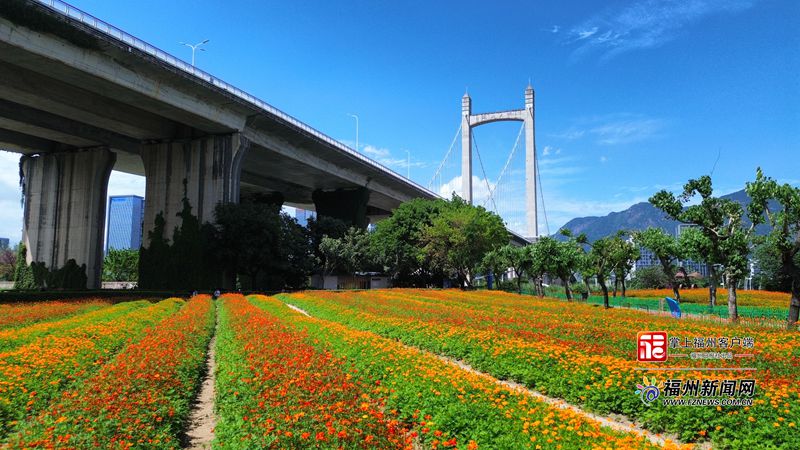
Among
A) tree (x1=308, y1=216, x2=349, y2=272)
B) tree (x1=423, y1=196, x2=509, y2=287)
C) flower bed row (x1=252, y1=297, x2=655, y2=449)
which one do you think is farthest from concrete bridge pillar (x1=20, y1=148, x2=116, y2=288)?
flower bed row (x1=252, y1=297, x2=655, y2=449)

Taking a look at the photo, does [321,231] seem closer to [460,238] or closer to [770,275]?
[460,238]

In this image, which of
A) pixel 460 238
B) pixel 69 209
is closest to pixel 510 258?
pixel 460 238

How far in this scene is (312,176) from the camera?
5828 centimetres

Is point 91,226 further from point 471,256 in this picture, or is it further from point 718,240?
point 718,240

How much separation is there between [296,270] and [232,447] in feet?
131

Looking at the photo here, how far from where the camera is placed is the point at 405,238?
178 ft

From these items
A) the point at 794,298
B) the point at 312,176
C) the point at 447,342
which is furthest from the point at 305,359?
the point at 312,176

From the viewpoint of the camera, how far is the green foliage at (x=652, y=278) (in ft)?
229

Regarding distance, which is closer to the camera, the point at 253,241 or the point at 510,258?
the point at 253,241

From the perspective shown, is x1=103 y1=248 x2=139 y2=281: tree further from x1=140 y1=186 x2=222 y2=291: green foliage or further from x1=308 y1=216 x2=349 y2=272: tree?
x1=140 y1=186 x2=222 y2=291: green foliage

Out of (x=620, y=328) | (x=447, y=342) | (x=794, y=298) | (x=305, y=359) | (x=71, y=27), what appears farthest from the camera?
(x=71, y=27)

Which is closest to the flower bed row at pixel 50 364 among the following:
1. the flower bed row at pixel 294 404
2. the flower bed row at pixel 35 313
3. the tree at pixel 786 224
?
the flower bed row at pixel 294 404

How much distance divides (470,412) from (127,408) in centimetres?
417

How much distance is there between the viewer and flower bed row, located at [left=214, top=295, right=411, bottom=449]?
199 inches
